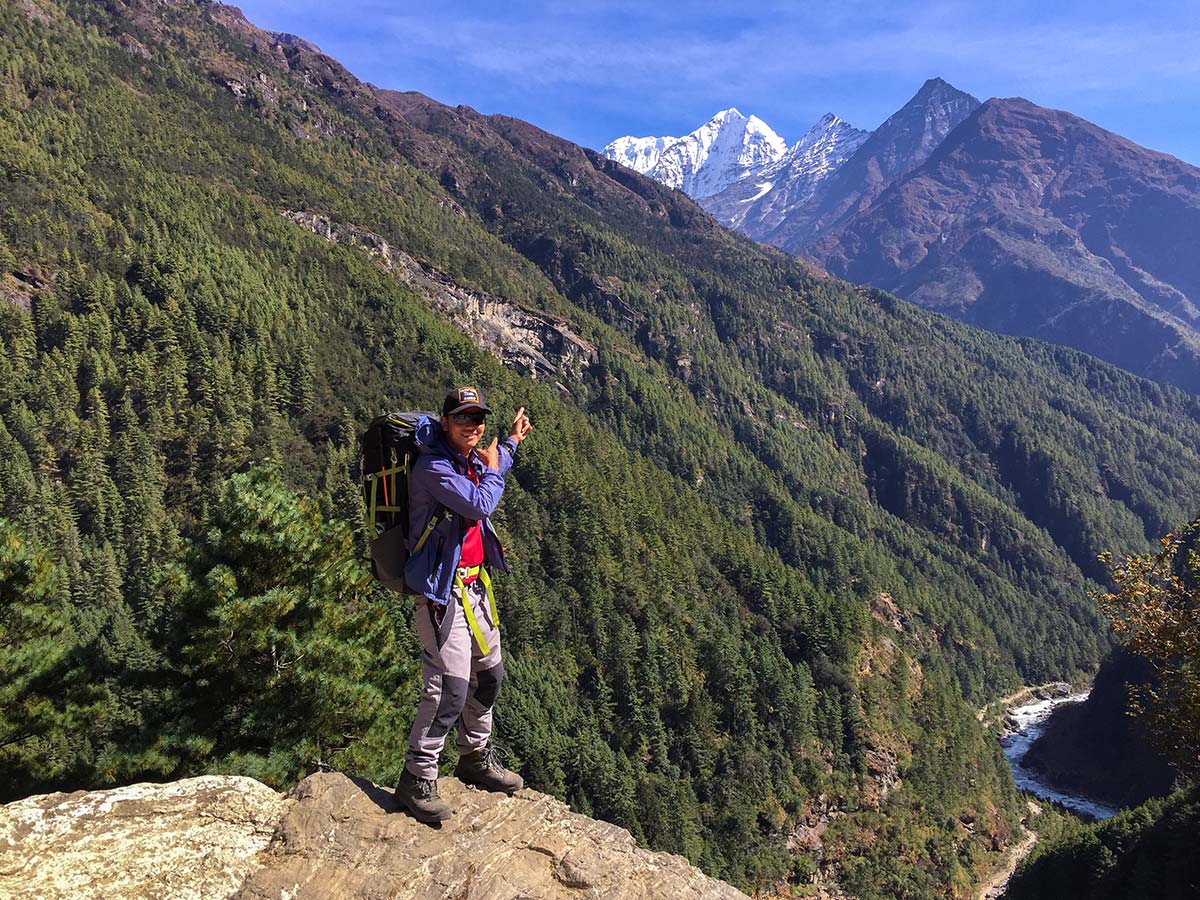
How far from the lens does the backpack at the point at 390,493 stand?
6.50m

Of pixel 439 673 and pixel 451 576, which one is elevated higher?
pixel 451 576

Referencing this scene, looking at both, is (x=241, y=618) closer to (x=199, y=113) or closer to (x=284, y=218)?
(x=284, y=218)

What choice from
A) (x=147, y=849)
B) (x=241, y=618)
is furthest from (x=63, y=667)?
(x=147, y=849)

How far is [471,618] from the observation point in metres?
6.88

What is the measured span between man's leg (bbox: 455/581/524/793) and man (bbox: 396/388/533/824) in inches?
0.6

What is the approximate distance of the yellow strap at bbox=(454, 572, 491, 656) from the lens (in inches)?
265

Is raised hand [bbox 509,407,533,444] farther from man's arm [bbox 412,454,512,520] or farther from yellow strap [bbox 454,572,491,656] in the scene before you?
yellow strap [bbox 454,572,491,656]

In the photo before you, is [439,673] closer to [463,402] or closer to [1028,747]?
[463,402]

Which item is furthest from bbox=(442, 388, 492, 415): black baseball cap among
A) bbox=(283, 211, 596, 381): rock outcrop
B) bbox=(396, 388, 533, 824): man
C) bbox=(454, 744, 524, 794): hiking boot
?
bbox=(283, 211, 596, 381): rock outcrop

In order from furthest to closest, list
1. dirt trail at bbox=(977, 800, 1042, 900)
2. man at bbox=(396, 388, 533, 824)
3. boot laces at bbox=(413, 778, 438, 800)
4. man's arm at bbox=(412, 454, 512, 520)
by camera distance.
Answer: dirt trail at bbox=(977, 800, 1042, 900) → boot laces at bbox=(413, 778, 438, 800) → man at bbox=(396, 388, 533, 824) → man's arm at bbox=(412, 454, 512, 520)

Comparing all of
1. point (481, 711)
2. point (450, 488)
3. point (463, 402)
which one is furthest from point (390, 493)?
point (481, 711)

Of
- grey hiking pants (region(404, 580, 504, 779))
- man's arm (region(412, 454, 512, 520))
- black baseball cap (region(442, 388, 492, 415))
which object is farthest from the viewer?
grey hiking pants (region(404, 580, 504, 779))

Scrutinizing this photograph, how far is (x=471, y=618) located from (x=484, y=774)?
2.51m

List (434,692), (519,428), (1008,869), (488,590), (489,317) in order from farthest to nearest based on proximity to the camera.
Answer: (489,317) < (1008,869) < (519,428) < (488,590) < (434,692)
